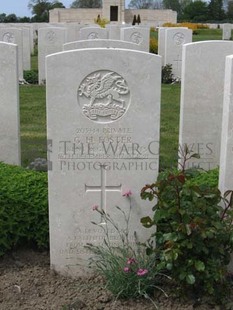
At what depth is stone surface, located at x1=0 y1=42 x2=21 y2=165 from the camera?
5301 millimetres

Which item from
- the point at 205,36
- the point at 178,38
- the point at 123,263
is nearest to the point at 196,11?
the point at 205,36

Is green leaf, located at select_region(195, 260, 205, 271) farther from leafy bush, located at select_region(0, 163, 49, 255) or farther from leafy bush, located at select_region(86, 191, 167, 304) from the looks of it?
leafy bush, located at select_region(0, 163, 49, 255)

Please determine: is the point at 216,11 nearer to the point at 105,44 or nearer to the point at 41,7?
the point at 41,7

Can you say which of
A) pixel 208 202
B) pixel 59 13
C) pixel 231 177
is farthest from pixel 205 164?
pixel 59 13

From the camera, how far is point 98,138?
3.58m


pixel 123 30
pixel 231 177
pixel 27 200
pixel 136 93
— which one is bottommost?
pixel 27 200

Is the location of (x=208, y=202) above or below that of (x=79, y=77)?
below

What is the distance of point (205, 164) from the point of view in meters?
5.62

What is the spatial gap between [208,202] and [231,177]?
396mm

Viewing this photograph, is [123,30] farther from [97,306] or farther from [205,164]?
[97,306]

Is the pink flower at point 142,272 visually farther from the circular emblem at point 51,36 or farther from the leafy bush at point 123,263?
the circular emblem at point 51,36

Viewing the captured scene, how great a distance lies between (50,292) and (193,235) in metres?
1.03

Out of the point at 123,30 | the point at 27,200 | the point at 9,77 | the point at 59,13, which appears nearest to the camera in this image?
the point at 27,200

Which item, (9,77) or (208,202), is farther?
(9,77)
